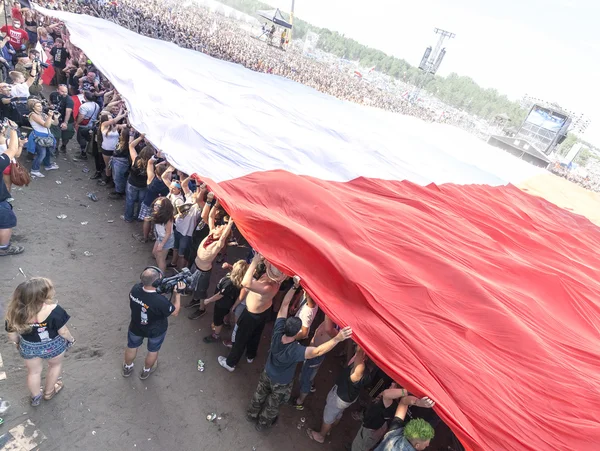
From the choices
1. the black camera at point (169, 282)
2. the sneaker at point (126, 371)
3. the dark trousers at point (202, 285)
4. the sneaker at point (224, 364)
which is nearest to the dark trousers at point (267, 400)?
the sneaker at point (224, 364)

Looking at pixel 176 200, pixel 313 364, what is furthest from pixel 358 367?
pixel 176 200

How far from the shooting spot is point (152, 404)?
3594mm

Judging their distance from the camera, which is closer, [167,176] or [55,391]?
[55,391]

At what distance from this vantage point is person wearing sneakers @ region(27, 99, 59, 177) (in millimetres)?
6270

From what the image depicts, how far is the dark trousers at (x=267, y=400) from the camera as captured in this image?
351 cm

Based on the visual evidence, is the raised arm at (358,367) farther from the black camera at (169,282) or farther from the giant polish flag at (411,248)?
the black camera at (169,282)

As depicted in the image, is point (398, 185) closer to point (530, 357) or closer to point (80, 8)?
point (530, 357)

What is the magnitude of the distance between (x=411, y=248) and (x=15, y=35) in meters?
12.8

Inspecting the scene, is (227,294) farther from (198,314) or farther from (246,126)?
(246,126)

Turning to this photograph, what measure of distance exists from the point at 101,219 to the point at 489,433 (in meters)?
6.41

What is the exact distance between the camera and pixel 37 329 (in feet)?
9.39

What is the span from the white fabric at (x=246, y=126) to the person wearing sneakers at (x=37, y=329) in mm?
2526

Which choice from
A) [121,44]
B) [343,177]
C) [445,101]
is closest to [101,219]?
[343,177]

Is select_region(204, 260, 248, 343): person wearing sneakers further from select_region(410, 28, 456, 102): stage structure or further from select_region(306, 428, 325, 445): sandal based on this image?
select_region(410, 28, 456, 102): stage structure
